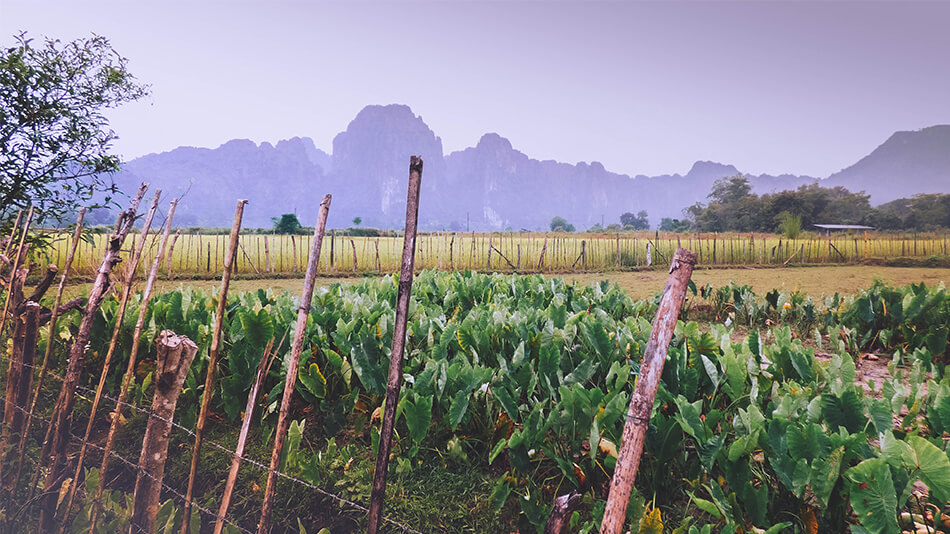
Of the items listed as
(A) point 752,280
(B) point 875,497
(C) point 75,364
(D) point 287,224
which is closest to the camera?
(B) point 875,497

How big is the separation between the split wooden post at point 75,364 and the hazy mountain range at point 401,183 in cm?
12575

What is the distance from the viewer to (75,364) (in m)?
2.01

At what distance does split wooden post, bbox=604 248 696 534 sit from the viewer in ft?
2.88

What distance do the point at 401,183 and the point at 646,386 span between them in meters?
169

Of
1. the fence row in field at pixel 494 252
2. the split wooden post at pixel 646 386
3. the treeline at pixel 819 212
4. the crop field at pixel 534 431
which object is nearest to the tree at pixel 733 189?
the treeline at pixel 819 212

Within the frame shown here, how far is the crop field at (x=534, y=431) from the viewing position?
4.47 feet

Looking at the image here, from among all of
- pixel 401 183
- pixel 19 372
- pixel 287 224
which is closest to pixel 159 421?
pixel 19 372

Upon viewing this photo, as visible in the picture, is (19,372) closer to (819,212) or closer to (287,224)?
(287,224)

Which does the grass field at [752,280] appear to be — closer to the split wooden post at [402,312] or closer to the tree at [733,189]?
the split wooden post at [402,312]

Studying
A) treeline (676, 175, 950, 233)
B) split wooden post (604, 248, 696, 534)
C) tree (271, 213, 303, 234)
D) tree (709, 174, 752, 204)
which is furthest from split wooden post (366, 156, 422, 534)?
tree (709, 174, 752, 204)

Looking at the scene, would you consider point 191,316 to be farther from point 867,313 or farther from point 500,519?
point 867,313

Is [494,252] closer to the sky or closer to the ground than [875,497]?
closer to the sky

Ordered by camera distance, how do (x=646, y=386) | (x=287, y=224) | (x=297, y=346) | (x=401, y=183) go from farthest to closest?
1. (x=401, y=183)
2. (x=287, y=224)
3. (x=297, y=346)
4. (x=646, y=386)

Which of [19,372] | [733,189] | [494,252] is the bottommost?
[19,372]
